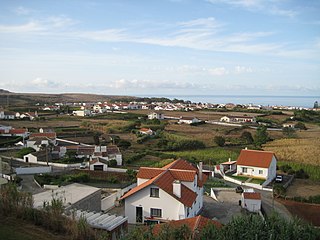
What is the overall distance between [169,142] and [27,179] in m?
20.6

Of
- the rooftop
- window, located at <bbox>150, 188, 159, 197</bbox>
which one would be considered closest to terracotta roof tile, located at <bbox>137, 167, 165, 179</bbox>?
window, located at <bbox>150, 188, 159, 197</bbox>

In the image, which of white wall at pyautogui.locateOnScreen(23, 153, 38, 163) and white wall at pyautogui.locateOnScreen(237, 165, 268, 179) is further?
white wall at pyautogui.locateOnScreen(23, 153, 38, 163)

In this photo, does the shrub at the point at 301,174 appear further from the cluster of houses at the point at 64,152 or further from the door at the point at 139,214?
the door at the point at 139,214

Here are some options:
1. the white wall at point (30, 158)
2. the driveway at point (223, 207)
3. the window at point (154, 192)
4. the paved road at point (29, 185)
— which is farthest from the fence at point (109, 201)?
the white wall at point (30, 158)

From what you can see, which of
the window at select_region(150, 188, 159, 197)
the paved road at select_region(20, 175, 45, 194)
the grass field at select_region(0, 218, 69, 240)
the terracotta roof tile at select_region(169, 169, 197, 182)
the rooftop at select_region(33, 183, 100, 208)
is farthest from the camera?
the paved road at select_region(20, 175, 45, 194)

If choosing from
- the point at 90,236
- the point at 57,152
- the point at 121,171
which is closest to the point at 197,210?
the point at 90,236

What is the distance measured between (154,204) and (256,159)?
15.8 meters

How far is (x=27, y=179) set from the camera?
27359mm

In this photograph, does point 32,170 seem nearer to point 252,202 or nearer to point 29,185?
point 29,185

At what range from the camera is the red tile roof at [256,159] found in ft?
97.2

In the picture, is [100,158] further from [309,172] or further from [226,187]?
[309,172]

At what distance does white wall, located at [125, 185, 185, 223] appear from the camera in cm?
1689

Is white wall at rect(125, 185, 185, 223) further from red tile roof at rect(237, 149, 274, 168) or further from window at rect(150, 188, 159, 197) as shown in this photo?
red tile roof at rect(237, 149, 274, 168)

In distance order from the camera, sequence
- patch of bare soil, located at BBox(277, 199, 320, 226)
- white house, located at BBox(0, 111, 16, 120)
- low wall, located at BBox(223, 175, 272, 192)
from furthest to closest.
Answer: white house, located at BBox(0, 111, 16, 120), low wall, located at BBox(223, 175, 272, 192), patch of bare soil, located at BBox(277, 199, 320, 226)
